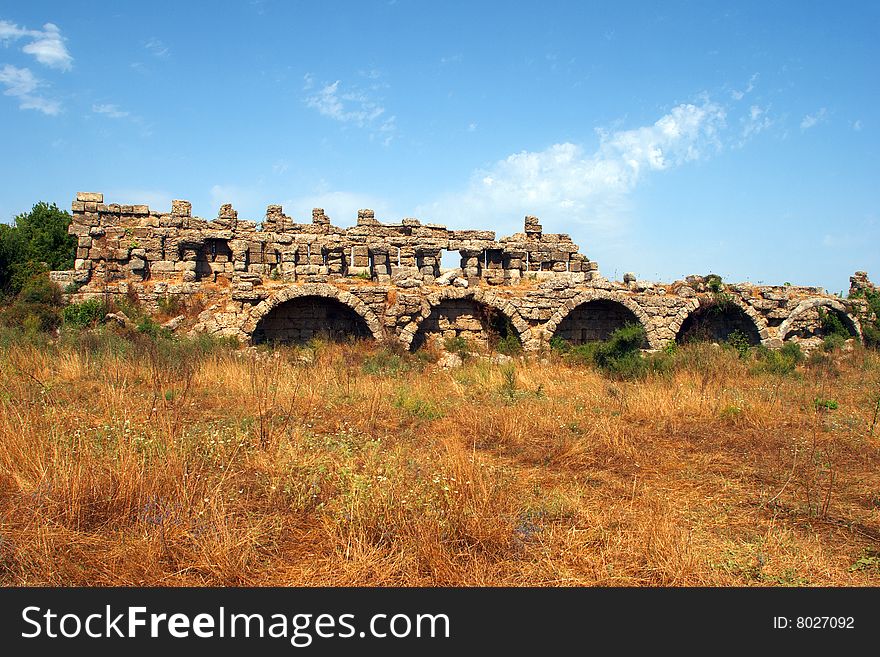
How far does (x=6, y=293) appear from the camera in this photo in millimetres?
16750

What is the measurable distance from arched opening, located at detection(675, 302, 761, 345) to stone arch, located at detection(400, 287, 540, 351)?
525 cm

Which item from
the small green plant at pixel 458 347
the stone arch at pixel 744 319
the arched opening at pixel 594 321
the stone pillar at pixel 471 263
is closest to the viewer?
the small green plant at pixel 458 347

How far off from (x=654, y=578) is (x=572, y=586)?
0.56 metres

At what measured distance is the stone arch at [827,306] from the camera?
18141 millimetres

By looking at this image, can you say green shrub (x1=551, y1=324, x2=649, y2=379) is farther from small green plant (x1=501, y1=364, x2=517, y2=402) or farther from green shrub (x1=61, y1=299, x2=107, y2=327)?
green shrub (x1=61, y1=299, x2=107, y2=327)

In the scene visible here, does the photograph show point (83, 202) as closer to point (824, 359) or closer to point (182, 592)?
point (182, 592)

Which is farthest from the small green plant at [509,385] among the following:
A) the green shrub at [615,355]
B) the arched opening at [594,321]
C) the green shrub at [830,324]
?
the green shrub at [830,324]

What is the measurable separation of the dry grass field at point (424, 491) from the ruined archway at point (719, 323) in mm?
9818

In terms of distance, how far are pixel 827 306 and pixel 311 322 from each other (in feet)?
55.5

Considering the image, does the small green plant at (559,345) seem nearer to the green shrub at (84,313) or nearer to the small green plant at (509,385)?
the small green plant at (509,385)

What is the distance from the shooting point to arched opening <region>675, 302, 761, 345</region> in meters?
18.1

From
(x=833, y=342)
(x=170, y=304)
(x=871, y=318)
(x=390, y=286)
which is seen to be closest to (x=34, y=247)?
(x=170, y=304)

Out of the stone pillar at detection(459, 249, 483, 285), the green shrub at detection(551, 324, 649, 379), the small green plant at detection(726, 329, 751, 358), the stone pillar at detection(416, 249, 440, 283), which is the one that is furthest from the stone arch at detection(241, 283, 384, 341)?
the small green plant at detection(726, 329, 751, 358)

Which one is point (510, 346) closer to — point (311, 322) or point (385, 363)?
point (385, 363)
